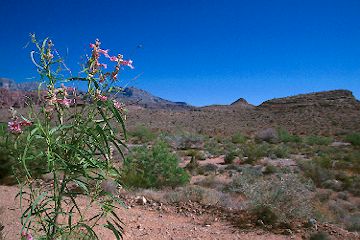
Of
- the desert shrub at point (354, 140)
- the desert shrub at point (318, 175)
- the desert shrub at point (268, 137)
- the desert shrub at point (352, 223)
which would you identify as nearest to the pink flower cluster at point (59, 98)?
the desert shrub at point (352, 223)

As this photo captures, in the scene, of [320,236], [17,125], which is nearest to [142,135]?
[320,236]

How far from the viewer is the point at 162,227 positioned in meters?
7.80

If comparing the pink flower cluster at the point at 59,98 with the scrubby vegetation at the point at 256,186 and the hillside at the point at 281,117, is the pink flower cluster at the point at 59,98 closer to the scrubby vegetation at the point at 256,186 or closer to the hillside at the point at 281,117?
the scrubby vegetation at the point at 256,186

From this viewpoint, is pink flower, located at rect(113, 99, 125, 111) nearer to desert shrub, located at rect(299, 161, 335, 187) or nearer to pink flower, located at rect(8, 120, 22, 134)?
pink flower, located at rect(8, 120, 22, 134)

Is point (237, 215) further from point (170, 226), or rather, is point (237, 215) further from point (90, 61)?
point (90, 61)

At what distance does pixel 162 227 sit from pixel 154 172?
4756 mm

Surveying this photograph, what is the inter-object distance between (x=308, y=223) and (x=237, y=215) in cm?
156

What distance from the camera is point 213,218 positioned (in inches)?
341

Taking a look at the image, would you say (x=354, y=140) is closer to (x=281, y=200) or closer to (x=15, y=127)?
(x=281, y=200)

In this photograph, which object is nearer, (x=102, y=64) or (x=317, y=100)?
(x=102, y=64)

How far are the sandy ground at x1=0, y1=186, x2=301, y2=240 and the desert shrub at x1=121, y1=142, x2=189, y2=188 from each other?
3039 millimetres

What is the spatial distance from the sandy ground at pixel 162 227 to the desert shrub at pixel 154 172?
304cm

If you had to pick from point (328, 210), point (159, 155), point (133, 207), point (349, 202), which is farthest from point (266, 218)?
point (349, 202)

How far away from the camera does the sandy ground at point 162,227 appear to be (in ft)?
23.6
